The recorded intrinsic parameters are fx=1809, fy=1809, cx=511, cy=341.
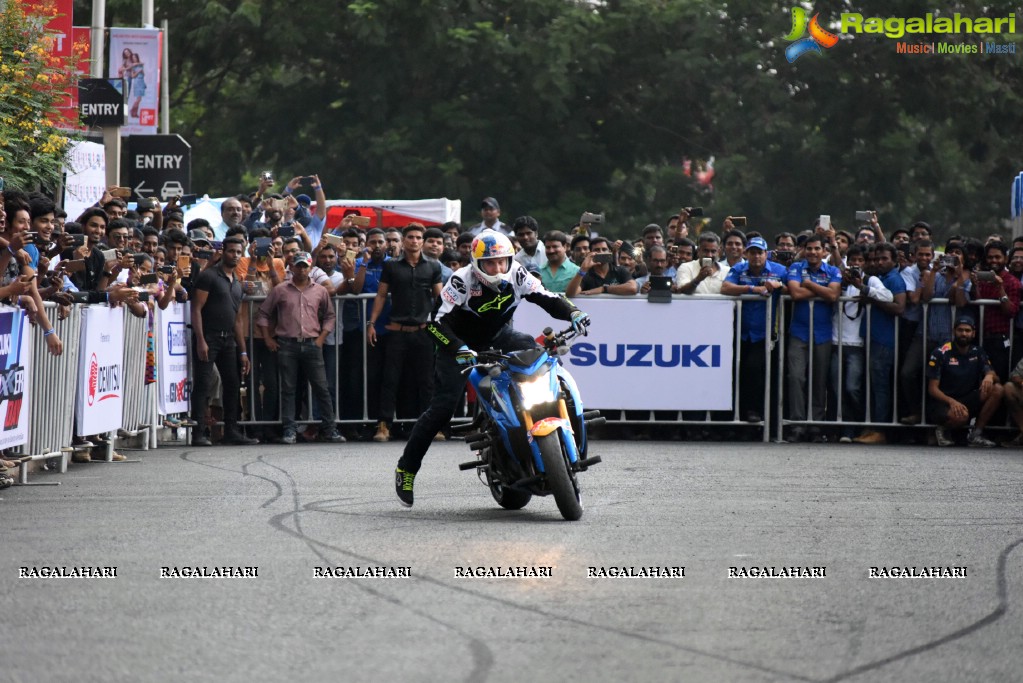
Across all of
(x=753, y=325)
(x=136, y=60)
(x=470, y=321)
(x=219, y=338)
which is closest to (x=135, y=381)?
(x=219, y=338)

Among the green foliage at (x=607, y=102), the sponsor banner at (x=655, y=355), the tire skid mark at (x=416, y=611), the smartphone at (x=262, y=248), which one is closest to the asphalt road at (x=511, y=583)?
the tire skid mark at (x=416, y=611)

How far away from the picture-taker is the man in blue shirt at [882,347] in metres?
17.5

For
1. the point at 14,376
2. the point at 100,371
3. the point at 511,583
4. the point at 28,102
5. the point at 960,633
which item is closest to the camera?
the point at 960,633

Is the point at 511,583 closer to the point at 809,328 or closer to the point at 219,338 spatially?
the point at 219,338

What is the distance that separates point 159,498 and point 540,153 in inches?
1104

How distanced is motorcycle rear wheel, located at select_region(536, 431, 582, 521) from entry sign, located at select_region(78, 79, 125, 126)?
13.5 metres

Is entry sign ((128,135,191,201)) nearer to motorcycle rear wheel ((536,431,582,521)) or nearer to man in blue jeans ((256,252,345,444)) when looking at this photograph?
man in blue jeans ((256,252,345,444))

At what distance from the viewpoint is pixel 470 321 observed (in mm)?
11555

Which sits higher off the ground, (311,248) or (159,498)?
(311,248)

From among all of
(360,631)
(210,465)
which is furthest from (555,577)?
(210,465)

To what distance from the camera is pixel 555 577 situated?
838 centimetres

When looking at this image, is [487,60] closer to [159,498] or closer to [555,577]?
[159,498]

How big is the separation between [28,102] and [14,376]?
666 cm

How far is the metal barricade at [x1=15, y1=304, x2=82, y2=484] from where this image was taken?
42.7 ft
